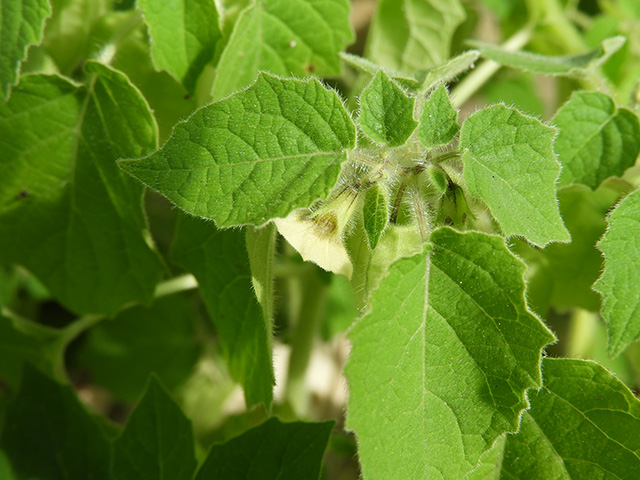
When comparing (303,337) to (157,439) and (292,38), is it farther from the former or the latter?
(292,38)

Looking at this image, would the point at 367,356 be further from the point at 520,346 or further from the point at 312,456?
the point at 312,456

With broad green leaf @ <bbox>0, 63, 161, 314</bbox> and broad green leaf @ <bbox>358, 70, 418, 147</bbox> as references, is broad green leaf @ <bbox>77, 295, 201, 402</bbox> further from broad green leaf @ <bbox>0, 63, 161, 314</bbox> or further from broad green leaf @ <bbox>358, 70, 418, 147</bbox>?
broad green leaf @ <bbox>358, 70, 418, 147</bbox>

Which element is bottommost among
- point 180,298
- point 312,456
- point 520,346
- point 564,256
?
point 180,298

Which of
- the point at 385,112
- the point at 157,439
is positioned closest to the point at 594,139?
the point at 385,112

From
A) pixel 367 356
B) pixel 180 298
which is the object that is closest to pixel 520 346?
pixel 367 356

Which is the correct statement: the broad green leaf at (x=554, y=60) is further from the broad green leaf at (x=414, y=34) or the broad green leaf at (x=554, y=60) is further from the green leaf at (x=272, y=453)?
the green leaf at (x=272, y=453)

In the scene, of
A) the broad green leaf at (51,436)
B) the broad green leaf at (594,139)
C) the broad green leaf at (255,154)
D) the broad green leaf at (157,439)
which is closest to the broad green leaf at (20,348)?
the broad green leaf at (51,436)
